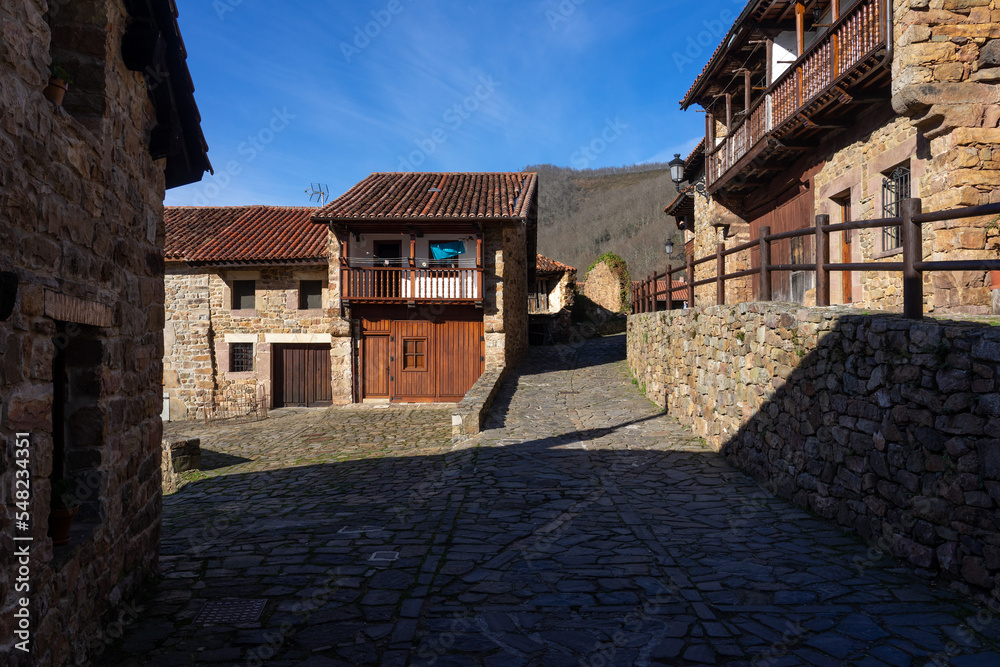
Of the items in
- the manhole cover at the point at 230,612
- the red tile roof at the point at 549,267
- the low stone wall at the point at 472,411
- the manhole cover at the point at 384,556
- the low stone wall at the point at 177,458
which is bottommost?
the low stone wall at the point at 177,458

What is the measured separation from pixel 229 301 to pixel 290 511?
12923mm

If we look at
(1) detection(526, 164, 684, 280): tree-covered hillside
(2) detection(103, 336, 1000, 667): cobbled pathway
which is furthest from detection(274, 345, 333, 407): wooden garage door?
(1) detection(526, 164, 684, 280): tree-covered hillside

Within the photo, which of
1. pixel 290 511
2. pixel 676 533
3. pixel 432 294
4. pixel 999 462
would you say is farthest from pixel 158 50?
pixel 432 294

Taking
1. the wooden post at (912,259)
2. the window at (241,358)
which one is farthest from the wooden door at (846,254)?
the window at (241,358)

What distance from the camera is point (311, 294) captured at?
1745cm

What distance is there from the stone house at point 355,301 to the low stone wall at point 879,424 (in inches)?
382

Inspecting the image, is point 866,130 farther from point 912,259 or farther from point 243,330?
point 243,330

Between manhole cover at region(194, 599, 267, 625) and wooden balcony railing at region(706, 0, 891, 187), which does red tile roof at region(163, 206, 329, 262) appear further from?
manhole cover at region(194, 599, 267, 625)

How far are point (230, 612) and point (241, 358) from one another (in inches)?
604

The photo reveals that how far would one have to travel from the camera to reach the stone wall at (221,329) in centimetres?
1736

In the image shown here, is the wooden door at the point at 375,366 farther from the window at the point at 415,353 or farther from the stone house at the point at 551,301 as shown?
the stone house at the point at 551,301

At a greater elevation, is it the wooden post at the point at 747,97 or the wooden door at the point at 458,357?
the wooden post at the point at 747,97

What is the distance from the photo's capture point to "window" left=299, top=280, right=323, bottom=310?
57.2 feet

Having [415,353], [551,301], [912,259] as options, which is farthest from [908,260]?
[551,301]
